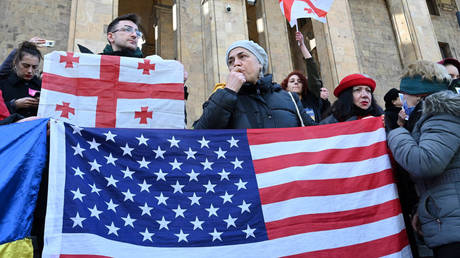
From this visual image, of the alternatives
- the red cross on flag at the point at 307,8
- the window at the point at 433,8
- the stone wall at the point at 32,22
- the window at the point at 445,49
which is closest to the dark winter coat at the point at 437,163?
the red cross on flag at the point at 307,8

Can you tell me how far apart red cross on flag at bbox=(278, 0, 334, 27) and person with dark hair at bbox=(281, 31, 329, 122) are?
1.21 metres

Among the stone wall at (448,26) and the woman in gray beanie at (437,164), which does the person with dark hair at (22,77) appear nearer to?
the woman in gray beanie at (437,164)

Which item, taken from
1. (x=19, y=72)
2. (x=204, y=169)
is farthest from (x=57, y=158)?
(x=19, y=72)

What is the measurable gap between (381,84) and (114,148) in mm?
12677

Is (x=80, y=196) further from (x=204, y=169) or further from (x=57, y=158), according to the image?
(x=204, y=169)

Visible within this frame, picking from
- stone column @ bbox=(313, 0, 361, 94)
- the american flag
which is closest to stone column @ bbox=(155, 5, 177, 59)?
stone column @ bbox=(313, 0, 361, 94)

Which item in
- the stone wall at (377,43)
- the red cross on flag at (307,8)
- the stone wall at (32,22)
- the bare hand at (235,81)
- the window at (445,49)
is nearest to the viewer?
the bare hand at (235,81)

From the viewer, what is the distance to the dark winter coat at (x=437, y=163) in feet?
8.16

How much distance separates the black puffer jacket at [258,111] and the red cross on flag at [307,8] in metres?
4.02

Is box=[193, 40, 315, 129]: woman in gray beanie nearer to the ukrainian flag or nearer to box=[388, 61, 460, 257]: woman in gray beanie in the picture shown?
box=[388, 61, 460, 257]: woman in gray beanie

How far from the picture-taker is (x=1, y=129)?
2828mm

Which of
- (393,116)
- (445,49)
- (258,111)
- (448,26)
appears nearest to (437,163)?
(258,111)

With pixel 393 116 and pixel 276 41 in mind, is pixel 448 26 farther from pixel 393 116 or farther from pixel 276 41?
pixel 393 116

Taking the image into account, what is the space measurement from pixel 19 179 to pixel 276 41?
11.6m
